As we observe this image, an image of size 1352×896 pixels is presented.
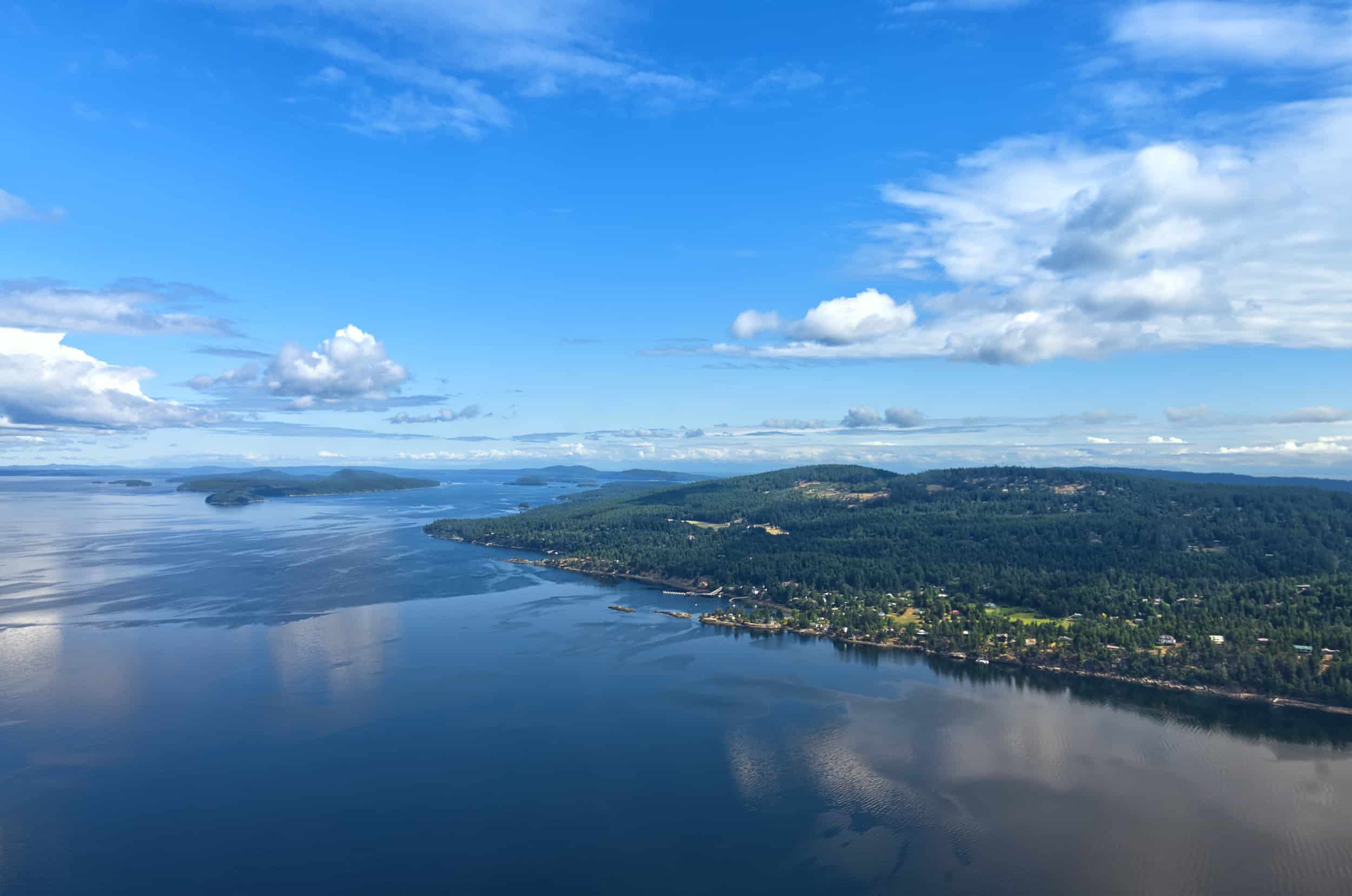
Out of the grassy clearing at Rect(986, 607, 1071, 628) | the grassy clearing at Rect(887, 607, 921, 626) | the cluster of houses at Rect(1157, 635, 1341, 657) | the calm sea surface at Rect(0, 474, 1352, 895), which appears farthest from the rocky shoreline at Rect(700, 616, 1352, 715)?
the grassy clearing at Rect(986, 607, 1071, 628)

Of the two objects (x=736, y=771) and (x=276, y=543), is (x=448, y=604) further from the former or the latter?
(x=276, y=543)

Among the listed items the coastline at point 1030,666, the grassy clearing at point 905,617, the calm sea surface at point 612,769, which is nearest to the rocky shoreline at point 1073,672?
the coastline at point 1030,666

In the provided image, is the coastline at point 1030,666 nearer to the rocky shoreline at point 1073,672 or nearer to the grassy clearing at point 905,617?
the rocky shoreline at point 1073,672

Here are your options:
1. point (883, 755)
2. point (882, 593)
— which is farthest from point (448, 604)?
point (883, 755)

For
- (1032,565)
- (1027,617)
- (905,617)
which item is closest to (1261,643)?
(1027,617)

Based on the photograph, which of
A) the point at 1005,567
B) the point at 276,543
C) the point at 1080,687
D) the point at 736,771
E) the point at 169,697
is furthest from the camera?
the point at 276,543

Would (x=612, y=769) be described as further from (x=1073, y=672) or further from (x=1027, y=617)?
(x=1027, y=617)
